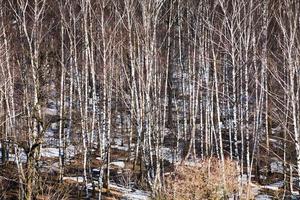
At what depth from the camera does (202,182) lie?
712 inches

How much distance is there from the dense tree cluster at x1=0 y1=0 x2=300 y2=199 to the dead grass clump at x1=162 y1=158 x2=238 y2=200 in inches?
30.9

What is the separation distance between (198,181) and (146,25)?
251 inches

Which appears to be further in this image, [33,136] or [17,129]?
[17,129]

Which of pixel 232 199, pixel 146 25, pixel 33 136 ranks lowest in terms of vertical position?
pixel 232 199

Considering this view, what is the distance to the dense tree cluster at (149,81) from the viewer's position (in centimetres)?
1666

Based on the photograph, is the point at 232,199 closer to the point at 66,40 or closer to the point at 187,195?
the point at 187,195

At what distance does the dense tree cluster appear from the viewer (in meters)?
16.7

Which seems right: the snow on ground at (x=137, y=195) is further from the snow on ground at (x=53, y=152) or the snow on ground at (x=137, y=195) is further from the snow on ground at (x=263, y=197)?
the snow on ground at (x=53, y=152)

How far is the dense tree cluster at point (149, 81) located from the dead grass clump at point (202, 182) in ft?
2.58

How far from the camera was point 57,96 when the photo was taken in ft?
119

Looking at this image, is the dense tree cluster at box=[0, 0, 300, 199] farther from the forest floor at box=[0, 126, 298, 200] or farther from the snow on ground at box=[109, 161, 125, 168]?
the snow on ground at box=[109, 161, 125, 168]

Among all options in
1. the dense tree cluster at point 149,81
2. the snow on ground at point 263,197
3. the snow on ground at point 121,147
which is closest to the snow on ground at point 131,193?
the dense tree cluster at point 149,81

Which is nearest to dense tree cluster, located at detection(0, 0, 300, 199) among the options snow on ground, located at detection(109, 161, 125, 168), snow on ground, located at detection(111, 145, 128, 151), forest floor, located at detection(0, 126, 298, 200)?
forest floor, located at detection(0, 126, 298, 200)

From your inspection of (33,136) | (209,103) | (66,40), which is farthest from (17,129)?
(33,136)
